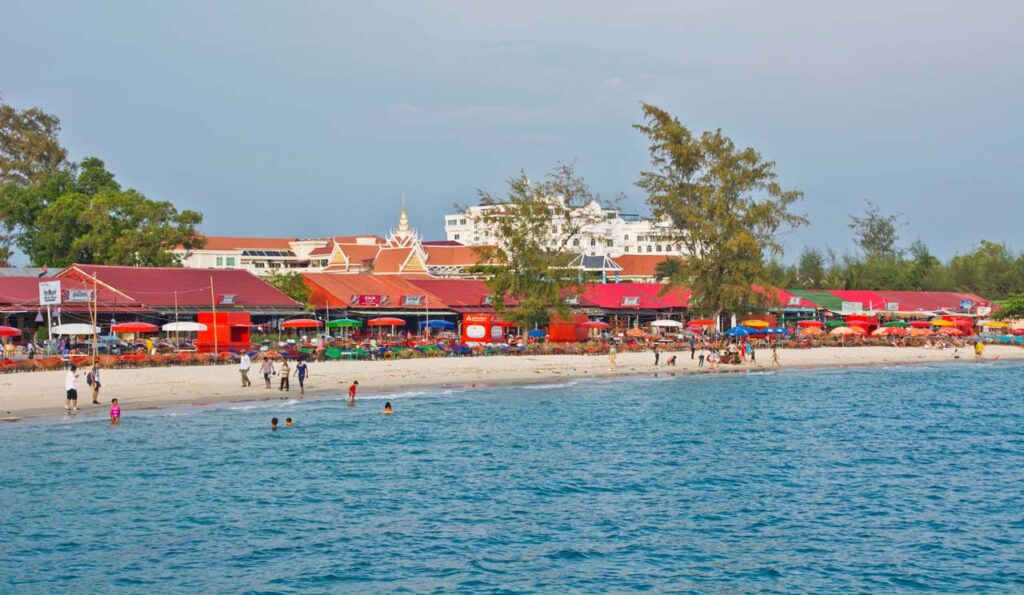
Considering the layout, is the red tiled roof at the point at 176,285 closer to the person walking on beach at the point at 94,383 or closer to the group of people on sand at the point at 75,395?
the person walking on beach at the point at 94,383

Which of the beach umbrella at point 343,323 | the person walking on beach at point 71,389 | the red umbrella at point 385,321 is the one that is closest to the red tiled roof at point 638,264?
the red umbrella at point 385,321

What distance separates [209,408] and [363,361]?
1661 centimetres

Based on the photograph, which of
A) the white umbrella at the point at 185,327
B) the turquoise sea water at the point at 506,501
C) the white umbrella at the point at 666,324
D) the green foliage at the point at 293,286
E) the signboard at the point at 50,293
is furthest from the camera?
the white umbrella at the point at 666,324

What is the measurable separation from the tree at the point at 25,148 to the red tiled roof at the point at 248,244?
37.7 m

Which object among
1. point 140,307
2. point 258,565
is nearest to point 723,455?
point 258,565

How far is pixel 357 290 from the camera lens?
72500 mm

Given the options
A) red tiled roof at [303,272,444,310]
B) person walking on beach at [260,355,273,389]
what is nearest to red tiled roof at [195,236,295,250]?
red tiled roof at [303,272,444,310]

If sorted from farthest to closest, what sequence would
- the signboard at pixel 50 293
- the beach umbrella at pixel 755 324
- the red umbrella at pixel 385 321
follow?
the beach umbrella at pixel 755 324
the red umbrella at pixel 385 321
the signboard at pixel 50 293

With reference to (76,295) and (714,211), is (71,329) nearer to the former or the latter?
(76,295)

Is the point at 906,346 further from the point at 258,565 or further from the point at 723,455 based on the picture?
the point at 258,565

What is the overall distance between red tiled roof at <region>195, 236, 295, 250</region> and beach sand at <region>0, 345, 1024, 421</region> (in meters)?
79.5

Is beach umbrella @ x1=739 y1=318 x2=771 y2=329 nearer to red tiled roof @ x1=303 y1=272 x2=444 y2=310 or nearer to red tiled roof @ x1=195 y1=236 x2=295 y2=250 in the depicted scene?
red tiled roof @ x1=303 y1=272 x2=444 y2=310

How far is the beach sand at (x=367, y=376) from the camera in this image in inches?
1476

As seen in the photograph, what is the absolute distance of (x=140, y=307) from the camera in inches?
2360
